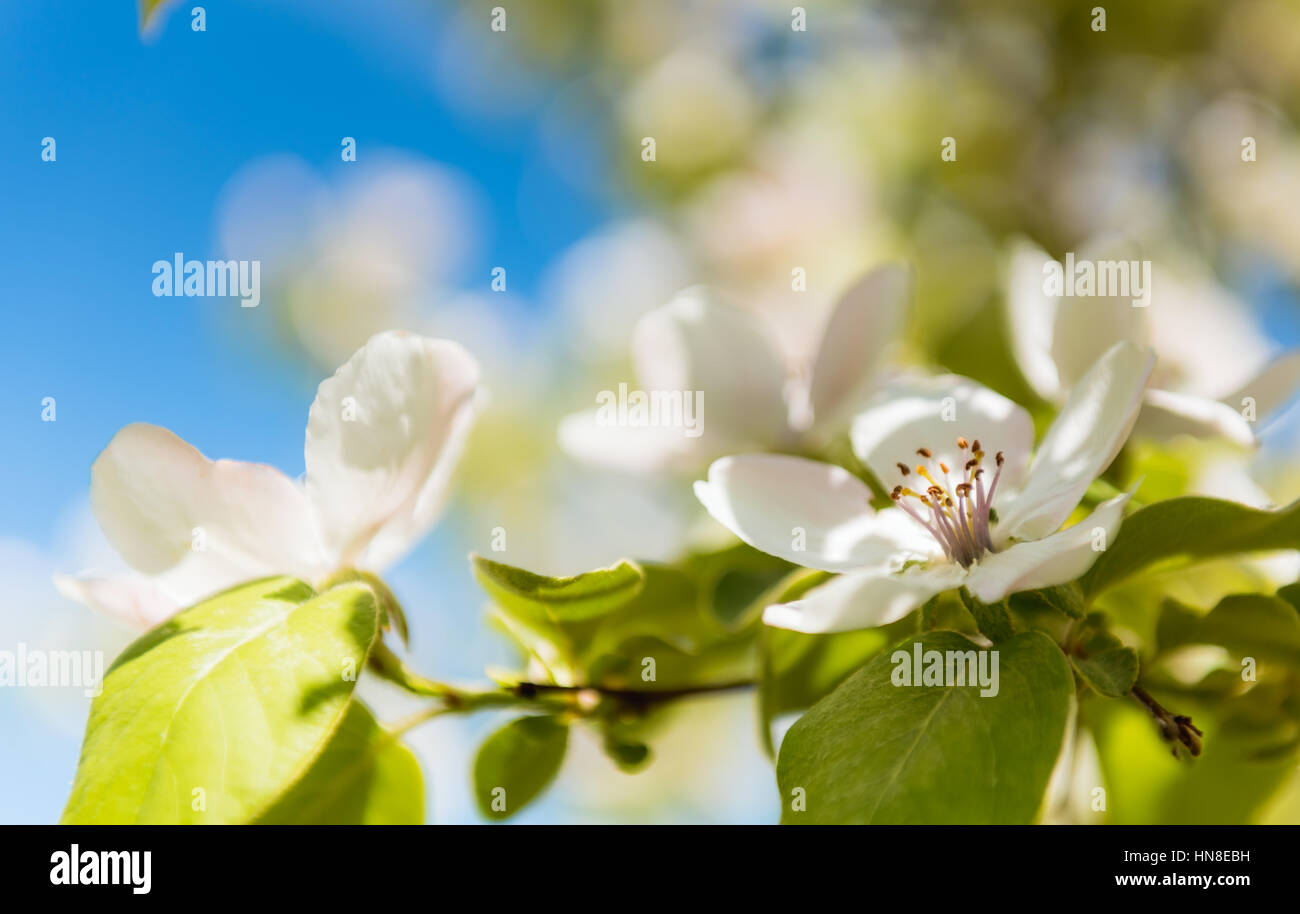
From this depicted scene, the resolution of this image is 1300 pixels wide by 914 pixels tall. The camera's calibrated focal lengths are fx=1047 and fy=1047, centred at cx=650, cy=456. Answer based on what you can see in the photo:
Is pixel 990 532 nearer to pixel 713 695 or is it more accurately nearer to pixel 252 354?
pixel 713 695

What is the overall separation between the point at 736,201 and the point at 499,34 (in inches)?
33.8

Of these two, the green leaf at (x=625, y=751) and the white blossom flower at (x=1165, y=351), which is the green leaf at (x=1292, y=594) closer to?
the white blossom flower at (x=1165, y=351)

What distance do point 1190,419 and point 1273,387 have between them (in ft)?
0.39

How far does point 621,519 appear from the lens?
1.95m

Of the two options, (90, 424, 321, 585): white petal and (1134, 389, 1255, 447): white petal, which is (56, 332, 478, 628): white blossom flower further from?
(1134, 389, 1255, 447): white petal

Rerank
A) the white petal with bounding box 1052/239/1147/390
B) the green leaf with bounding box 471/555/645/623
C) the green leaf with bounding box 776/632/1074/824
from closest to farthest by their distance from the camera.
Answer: the green leaf with bounding box 776/632/1074/824
the green leaf with bounding box 471/555/645/623
the white petal with bounding box 1052/239/1147/390

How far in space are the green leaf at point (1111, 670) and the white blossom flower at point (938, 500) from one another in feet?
0.14

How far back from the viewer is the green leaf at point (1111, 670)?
0.43m

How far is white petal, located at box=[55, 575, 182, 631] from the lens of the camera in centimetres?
53

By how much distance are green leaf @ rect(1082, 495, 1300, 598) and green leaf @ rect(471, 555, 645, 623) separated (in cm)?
22

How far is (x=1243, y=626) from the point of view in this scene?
518 mm

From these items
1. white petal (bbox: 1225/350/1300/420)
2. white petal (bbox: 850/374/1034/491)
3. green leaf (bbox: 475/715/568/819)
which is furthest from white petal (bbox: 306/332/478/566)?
white petal (bbox: 1225/350/1300/420)

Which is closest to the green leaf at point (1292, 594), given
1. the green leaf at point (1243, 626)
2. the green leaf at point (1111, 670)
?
the green leaf at point (1243, 626)
